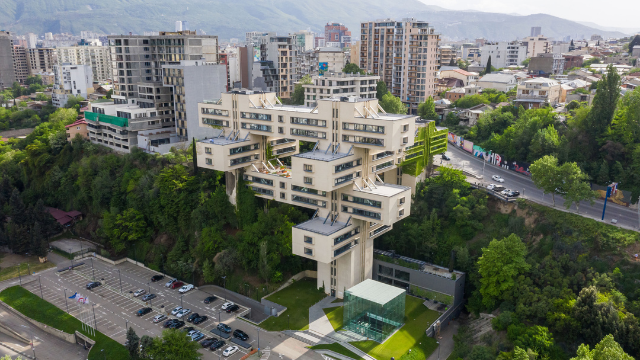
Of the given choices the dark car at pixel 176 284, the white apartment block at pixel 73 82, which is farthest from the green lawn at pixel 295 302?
the white apartment block at pixel 73 82

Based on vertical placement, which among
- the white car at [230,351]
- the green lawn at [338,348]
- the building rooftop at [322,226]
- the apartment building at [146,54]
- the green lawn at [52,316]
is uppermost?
the apartment building at [146,54]

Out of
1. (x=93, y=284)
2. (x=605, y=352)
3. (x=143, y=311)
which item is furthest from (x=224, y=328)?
(x=605, y=352)

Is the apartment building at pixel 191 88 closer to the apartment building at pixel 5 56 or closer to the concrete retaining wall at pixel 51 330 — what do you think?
the concrete retaining wall at pixel 51 330

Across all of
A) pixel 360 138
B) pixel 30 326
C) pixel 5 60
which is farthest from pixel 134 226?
pixel 5 60

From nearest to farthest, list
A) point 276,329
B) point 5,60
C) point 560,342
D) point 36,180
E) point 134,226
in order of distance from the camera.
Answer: point 560,342 → point 276,329 → point 134,226 → point 36,180 → point 5,60

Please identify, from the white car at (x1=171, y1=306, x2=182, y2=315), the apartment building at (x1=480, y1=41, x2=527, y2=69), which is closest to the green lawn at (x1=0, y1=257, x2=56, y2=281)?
the white car at (x1=171, y1=306, x2=182, y2=315)

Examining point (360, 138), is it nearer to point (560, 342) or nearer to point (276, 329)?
point (276, 329)

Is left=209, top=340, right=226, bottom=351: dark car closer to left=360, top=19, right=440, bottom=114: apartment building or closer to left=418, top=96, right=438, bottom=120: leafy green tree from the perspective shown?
left=418, top=96, right=438, bottom=120: leafy green tree
